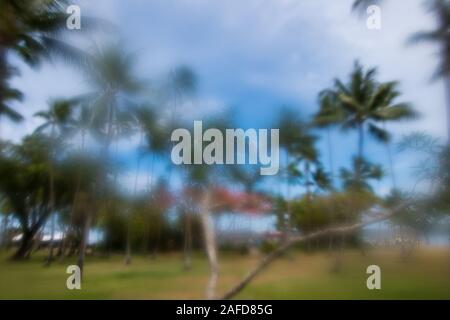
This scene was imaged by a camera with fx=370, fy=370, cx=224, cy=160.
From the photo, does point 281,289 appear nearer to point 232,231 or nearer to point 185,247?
point 232,231

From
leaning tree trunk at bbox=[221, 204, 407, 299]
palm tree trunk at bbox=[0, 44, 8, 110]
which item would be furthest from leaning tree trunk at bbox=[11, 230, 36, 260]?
leaning tree trunk at bbox=[221, 204, 407, 299]

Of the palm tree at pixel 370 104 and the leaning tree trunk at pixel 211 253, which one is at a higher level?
the palm tree at pixel 370 104

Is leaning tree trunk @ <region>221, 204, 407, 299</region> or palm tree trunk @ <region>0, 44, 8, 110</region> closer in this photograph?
leaning tree trunk @ <region>221, 204, 407, 299</region>

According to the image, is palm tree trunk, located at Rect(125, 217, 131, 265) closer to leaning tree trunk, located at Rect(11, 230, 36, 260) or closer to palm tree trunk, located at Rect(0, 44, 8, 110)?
leaning tree trunk, located at Rect(11, 230, 36, 260)

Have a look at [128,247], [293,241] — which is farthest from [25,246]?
[293,241]

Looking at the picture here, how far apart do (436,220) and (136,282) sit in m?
2.81

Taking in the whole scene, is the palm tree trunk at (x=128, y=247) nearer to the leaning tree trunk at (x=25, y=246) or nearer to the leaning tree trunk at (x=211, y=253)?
the leaning tree trunk at (x=211, y=253)

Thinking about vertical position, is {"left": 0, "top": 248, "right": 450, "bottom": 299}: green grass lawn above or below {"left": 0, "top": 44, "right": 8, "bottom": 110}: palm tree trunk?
below

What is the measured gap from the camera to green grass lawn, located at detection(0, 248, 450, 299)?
3.37m

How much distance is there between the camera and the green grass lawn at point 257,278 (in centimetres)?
337

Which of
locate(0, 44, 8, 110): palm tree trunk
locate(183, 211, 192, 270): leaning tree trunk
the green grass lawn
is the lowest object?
the green grass lawn

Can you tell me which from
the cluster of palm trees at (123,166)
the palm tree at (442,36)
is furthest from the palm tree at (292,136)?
the palm tree at (442,36)

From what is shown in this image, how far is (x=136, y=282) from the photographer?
3447 millimetres

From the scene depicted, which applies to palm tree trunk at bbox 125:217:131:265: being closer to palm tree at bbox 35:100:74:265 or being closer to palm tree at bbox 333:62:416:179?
palm tree at bbox 35:100:74:265
